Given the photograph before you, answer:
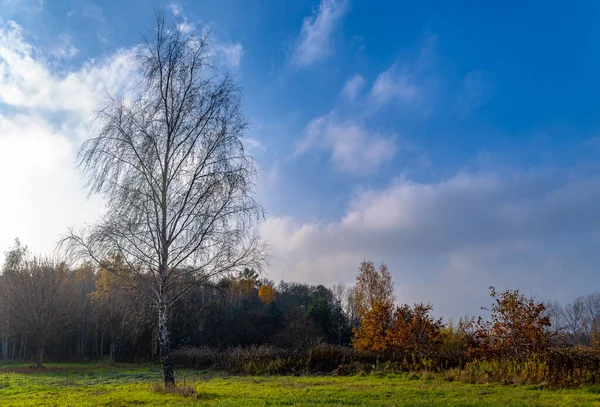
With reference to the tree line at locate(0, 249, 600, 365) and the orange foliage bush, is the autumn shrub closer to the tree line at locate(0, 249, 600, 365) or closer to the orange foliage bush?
the tree line at locate(0, 249, 600, 365)

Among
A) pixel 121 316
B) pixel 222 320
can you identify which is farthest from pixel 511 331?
pixel 222 320

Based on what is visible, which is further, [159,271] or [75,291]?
[75,291]

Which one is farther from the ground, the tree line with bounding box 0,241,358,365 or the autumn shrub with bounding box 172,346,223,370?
the tree line with bounding box 0,241,358,365

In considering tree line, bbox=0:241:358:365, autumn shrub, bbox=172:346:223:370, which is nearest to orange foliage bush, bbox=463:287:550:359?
tree line, bbox=0:241:358:365

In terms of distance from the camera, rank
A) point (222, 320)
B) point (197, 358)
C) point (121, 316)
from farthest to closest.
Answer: point (222, 320), point (197, 358), point (121, 316)

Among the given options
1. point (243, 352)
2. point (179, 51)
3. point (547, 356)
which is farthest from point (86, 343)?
point (547, 356)

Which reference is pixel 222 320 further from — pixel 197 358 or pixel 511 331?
pixel 511 331

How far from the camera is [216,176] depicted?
14.3 meters

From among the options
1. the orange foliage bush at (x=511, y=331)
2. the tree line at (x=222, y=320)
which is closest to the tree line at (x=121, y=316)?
the tree line at (x=222, y=320)

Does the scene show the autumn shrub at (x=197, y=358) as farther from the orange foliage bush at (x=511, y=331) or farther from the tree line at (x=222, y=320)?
the orange foliage bush at (x=511, y=331)

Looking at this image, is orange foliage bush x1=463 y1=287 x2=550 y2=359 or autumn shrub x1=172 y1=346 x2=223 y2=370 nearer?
orange foliage bush x1=463 y1=287 x2=550 y2=359

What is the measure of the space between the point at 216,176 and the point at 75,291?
34451mm

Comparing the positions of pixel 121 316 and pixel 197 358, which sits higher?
pixel 121 316

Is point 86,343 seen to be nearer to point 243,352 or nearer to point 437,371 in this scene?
point 243,352
